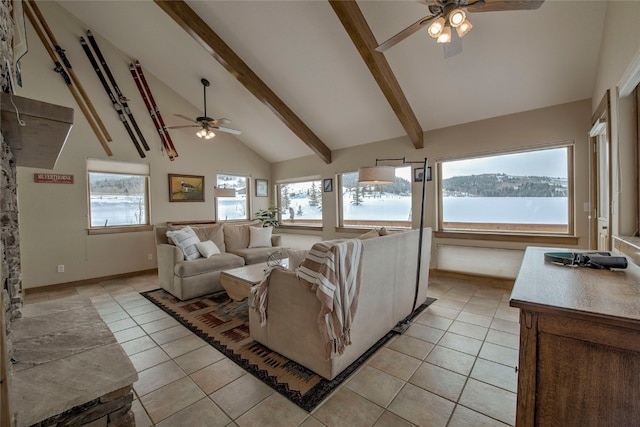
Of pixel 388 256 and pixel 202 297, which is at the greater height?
pixel 388 256

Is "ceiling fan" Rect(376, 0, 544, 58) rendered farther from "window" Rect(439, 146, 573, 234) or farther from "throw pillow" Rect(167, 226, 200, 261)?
"throw pillow" Rect(167, 226, 200, 261)

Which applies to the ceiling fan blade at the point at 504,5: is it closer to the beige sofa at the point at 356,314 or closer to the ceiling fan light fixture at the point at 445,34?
the ceiling fan light fixture at the point at 445,34

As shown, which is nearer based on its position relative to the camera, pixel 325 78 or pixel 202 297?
pixel 202 297

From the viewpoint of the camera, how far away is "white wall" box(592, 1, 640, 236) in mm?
1912

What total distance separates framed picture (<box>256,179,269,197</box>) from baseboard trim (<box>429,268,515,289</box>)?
446cm

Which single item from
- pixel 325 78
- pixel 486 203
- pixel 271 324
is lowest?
pixel 271 324

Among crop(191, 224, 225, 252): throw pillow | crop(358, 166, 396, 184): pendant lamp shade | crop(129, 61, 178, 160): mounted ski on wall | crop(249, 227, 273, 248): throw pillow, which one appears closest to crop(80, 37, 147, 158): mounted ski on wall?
crop(129, 61, 178, 160): mounted ski on wall

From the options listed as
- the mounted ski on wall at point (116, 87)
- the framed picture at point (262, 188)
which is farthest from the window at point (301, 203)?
the mounted ski on wall at point (116, 87)

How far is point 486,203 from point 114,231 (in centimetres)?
612

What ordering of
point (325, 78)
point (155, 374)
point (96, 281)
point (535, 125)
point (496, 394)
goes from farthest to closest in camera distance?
point (96, 281) < point (325, 78) < point (535, 125) < point (155, 374) < point (496, 394)

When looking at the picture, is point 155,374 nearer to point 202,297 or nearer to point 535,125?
point 202,297

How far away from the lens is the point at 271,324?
221 cm

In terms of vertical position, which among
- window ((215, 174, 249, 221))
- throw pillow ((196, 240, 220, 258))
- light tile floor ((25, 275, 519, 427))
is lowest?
light tile floor ((25, 275, 519, 427))

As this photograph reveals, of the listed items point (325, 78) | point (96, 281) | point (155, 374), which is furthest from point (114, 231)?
point (325, 78)
